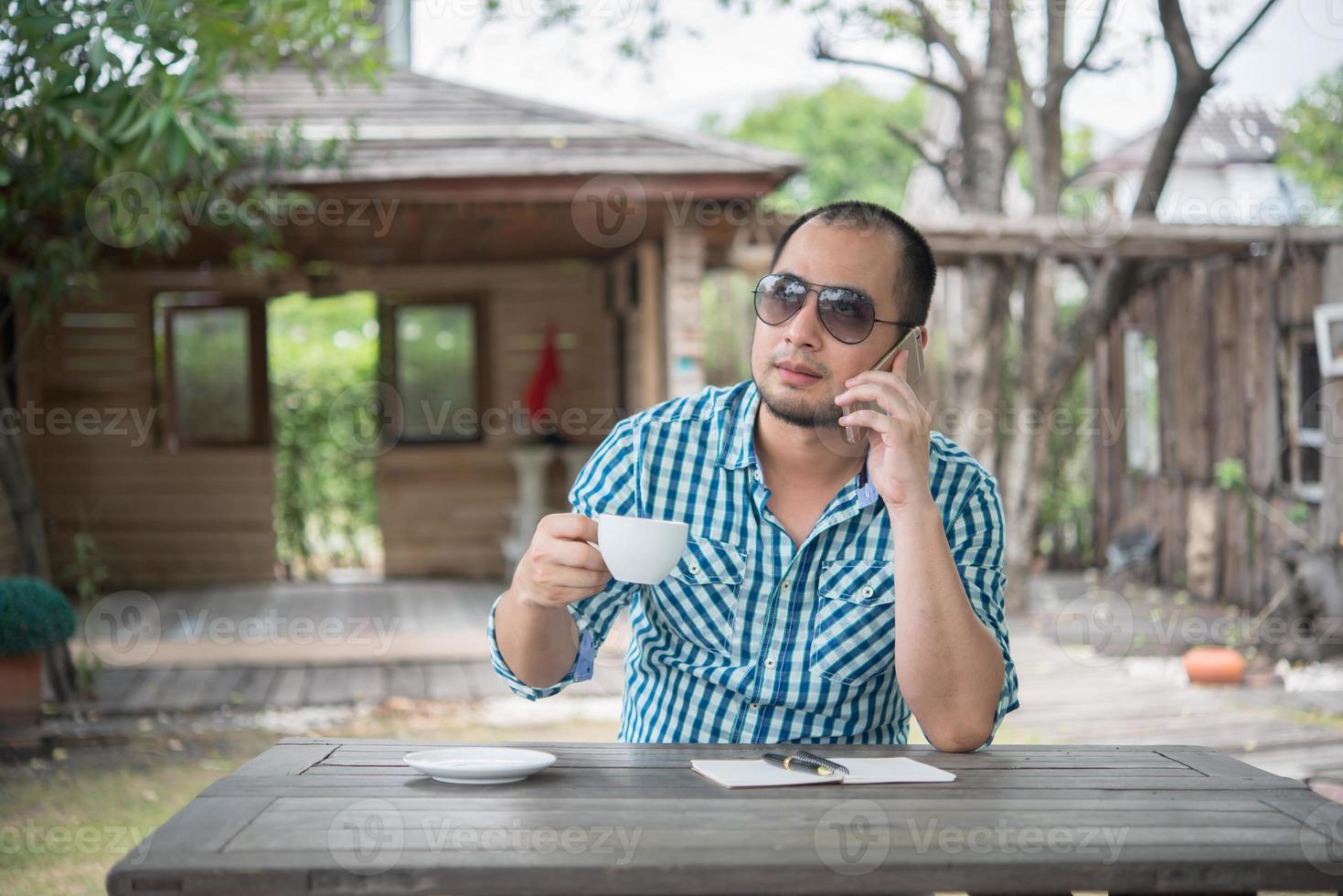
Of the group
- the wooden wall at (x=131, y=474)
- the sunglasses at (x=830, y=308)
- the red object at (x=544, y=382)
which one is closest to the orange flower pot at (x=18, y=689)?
the sunglasses at (x=830, y=308)

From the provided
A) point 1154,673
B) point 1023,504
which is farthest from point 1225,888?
point 1023,504

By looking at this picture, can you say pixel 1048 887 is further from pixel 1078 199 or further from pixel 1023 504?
pixel 1078 199

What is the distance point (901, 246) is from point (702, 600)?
73 cm

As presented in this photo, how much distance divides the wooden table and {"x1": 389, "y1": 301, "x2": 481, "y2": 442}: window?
30.2 feet

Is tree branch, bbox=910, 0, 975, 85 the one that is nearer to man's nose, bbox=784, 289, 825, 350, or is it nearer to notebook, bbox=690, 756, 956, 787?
man's nose, bbox=784, 289, 825, 350

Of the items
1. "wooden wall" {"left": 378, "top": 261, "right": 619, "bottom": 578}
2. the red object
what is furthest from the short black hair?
"wooden wall" {"left": 378, "top": 261, "right": 619, "bottom": 578}

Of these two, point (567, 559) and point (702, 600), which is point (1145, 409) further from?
point (567, 559)

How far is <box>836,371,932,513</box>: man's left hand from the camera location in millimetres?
1986

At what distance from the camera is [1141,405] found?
1128 centimetres

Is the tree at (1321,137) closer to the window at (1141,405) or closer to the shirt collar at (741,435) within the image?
the window at (1141,405)

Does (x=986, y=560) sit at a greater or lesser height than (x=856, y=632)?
greater

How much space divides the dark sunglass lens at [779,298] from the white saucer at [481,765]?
868mm

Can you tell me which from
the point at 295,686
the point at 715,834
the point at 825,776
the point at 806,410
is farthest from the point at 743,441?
the point at 295,686

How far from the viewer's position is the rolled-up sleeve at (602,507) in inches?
84.7
